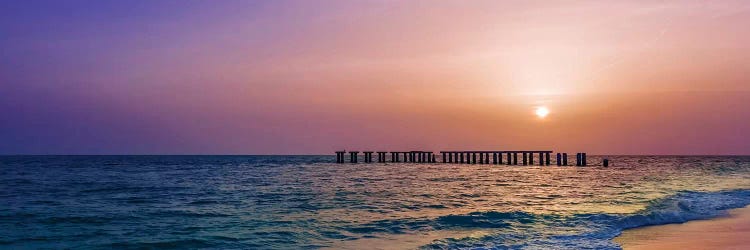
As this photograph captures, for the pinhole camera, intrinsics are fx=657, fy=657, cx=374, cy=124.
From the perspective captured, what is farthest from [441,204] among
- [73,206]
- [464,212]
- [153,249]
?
[73,206]

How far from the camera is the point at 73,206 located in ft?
84.7

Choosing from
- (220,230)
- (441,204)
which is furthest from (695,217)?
(220,230)

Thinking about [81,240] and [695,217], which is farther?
[695,217]

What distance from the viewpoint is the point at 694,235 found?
57.7 ft

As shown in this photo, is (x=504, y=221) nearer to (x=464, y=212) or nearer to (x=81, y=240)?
(x=464, y=212)

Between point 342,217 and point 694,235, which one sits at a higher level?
point 342,217

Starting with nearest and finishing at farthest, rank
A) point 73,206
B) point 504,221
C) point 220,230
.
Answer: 1. point 220,230
2. point 504,221
3. point 73,206

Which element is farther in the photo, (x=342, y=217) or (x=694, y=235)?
(x=342, y=217)

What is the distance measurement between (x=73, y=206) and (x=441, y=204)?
1451 cm

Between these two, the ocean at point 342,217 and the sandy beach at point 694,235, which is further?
the ocean at point 342,217

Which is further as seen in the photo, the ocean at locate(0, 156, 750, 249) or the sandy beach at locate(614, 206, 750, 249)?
the ocean at locate(0, 156, 750, 249)

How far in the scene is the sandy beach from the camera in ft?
51.3

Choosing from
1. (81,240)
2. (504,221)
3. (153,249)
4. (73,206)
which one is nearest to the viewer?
(153,249)

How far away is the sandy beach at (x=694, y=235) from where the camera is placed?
1564cm
